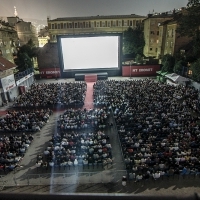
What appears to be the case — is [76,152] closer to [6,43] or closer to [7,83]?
[7,83]

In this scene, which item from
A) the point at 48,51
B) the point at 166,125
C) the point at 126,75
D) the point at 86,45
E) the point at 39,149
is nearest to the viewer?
the point at 39,149

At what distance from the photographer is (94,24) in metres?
60.5

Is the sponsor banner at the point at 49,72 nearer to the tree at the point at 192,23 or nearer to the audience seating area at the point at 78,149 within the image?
the audience seating area at the point at 78,149

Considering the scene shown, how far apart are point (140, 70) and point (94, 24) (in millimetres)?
29562

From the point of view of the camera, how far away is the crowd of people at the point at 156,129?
38.2ft

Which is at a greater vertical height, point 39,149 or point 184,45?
point 184,45

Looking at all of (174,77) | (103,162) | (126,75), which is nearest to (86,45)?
(126,75)

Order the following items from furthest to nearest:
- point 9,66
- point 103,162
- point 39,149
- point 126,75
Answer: point 126,75, point 9,66, point 39,149, point 103,162

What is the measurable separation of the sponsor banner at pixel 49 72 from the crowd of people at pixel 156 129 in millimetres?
18598

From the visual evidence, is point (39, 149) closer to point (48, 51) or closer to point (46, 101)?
point (46, 101)

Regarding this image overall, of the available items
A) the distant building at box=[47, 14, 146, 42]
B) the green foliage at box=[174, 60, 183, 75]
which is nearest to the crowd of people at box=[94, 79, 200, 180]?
the green foliage at box=[174, 60, 183, 75]

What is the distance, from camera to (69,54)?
36.2 metres

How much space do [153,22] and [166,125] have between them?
39.5 metres

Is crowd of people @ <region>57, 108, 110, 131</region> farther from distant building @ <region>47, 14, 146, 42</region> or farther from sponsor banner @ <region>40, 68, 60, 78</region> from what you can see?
distant building @ <region>47, 14, 146, 42</region>
